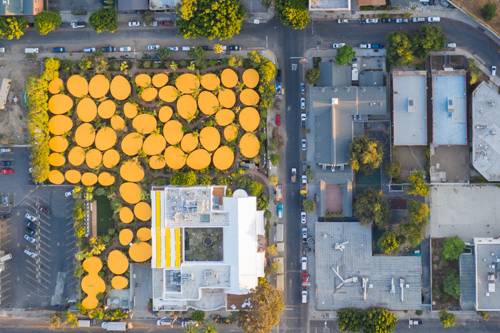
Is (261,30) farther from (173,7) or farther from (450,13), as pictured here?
(450,13)

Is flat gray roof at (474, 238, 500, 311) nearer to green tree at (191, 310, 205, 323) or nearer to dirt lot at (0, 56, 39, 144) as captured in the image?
green tree at (191, 310, 205, 323)

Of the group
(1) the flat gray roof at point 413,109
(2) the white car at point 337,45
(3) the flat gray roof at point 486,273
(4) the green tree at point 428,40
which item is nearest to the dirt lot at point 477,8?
(4) the green tree at point 428,40

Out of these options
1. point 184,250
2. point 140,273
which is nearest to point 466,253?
point 184,250

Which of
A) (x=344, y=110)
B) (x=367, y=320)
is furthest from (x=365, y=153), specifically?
(x=367, y=320)

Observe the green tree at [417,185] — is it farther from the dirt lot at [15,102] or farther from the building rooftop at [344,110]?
the dirt lot at [15,102]

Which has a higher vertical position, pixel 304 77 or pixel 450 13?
pixel 450 13

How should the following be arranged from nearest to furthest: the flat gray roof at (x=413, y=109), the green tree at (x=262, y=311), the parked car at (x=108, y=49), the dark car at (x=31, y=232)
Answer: the green tree at (x=262, y=311) < the flat gray roof at (x=413, y=109) < the parked car at (x=108, y=49) < the dark car at (x=31, y=232)
